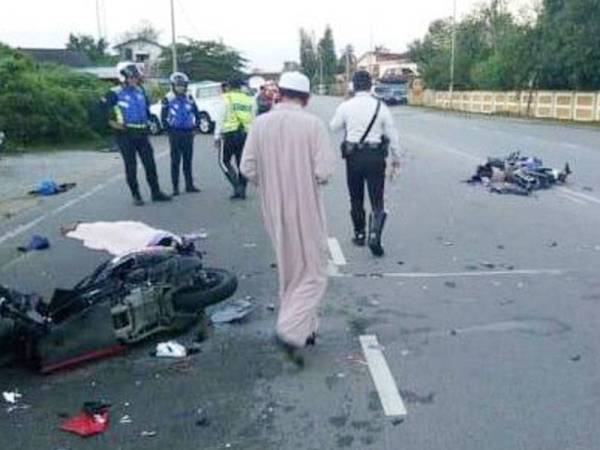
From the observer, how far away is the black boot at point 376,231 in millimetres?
8875

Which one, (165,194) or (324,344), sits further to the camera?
(165,194)

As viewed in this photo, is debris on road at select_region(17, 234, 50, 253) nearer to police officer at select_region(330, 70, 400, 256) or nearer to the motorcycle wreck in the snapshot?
police officer at select_region(330, 70, 400, 256)

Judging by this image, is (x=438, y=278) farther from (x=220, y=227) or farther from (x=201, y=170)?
(x=201, y=170)

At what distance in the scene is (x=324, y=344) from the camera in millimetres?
5973

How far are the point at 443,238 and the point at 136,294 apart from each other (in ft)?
16.6

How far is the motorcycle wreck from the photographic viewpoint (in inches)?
217

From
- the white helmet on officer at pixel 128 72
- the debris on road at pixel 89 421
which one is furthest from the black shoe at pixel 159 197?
the debris on road at pixel 89 421

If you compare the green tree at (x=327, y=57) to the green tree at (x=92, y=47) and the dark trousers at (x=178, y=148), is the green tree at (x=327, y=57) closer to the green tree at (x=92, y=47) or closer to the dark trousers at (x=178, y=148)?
the green tree at (x=92, y=47)

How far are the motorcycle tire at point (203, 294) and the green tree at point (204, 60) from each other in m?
67.5

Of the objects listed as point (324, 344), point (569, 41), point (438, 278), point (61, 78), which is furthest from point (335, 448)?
point (569, 41)

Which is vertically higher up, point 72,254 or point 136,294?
point 136,294

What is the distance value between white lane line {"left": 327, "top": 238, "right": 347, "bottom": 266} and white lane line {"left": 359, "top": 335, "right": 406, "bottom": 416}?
2.59m

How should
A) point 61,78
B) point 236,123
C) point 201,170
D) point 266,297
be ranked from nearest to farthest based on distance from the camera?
point 266,297
point 236,123
point 201,170
point 61,78

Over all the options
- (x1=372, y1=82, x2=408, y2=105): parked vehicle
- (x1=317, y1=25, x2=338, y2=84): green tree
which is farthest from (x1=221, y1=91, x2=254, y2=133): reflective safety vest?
(x1=317, y1=25, x2=338, y2=84): green tree
